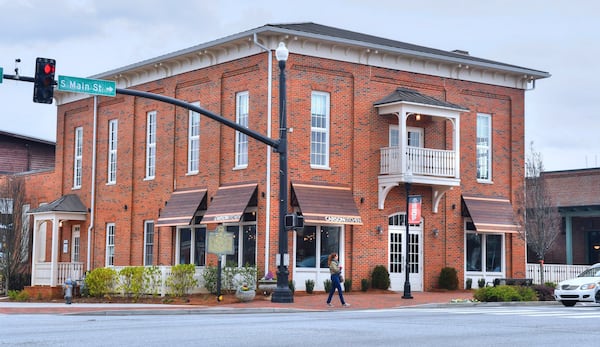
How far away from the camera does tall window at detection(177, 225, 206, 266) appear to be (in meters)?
37.8

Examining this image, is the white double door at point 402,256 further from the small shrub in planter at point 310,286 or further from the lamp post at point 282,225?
the lamp post at point 282,225

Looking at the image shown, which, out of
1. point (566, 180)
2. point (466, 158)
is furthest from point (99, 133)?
point (566, 180)

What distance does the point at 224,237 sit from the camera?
31266 millimetres

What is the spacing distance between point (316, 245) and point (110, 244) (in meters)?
12.3

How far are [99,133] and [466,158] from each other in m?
16.8

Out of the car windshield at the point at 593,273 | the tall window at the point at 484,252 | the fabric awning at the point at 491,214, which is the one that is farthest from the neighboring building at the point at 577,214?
the car windshield at the point at 593,273

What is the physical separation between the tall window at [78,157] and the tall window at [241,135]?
12.9 metres

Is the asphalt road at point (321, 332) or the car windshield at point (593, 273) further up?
the car windshield at point (593, 273)

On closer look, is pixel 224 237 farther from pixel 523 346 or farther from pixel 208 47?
pixel 523 346

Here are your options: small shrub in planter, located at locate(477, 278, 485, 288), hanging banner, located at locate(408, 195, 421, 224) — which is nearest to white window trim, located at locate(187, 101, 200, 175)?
hanging banner, located at locate(408, 195, 421, 224)

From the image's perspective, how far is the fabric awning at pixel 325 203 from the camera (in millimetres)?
33844

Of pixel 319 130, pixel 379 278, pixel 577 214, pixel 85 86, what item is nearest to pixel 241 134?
pixel 319 130

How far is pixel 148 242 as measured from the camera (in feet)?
134

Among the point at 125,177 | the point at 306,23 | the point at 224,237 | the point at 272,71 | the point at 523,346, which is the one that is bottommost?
the point at 523,346
